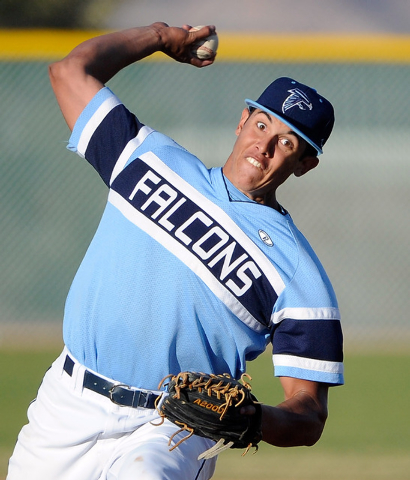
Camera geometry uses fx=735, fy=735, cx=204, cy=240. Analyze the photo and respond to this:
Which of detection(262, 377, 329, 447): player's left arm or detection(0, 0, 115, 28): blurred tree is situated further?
detection(0, 0, 115, 28): blurred tree

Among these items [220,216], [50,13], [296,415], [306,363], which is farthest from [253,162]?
[50,13]

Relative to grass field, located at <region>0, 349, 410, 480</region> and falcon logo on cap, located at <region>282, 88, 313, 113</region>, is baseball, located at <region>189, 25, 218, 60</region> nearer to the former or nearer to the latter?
falcon logo on cap, located at <region>282, 88, 313, 113</region>

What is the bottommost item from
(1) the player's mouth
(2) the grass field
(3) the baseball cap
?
(2) the grass field

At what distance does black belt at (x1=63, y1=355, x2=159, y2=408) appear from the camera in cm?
245

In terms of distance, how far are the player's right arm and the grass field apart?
2794 mm

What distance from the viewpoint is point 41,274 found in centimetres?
747

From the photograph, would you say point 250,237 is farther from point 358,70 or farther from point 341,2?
point 341,2

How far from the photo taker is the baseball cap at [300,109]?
2.68 m

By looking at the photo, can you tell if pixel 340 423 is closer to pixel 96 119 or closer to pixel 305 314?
pixel 305 314

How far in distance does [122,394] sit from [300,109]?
1193 millimetres

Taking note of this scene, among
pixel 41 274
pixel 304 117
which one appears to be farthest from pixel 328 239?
pixel 304 117

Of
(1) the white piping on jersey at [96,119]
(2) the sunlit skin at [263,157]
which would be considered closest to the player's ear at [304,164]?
(2) the sunlit skin at [263,157]

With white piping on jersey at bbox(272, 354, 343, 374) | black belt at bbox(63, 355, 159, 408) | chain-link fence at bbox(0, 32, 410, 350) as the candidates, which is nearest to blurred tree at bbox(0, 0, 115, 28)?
chain-link fence at bbox(0, 32, 410, 350)

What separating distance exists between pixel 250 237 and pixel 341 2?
1751 centimetres
